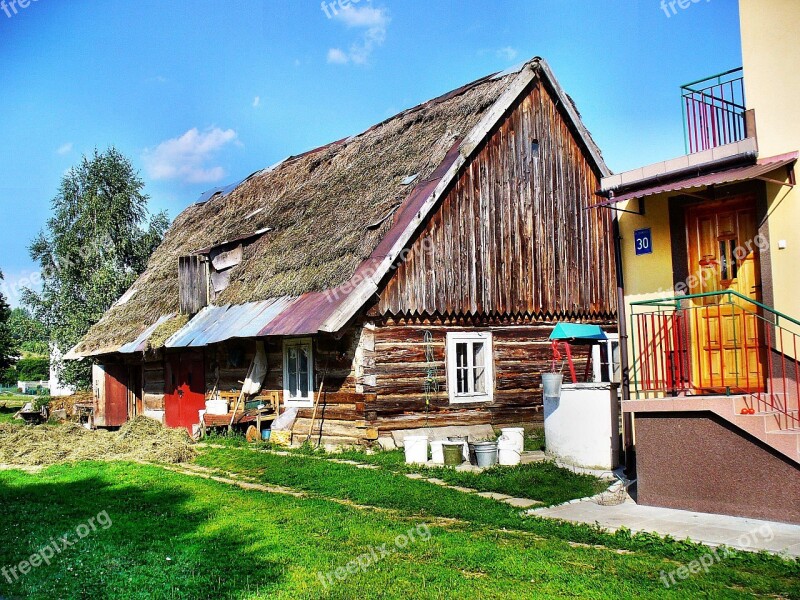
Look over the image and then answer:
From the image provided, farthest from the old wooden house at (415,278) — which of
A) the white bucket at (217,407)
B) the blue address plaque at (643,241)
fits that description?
the blue address plaque at (643,241)

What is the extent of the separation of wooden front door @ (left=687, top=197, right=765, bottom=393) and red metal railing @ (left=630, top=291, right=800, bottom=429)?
13 mm

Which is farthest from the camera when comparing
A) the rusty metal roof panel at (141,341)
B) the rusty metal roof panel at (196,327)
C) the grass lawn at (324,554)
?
the rusty metal roof panel at (141,341)

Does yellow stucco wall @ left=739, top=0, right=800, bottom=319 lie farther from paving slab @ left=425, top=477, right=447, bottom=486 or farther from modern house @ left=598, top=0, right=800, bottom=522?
paving slab @ left=425, top=477, right=447, bottom=486

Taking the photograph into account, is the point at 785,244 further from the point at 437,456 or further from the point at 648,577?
the point at 437,456

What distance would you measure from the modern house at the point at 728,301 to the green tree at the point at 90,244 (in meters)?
28.9

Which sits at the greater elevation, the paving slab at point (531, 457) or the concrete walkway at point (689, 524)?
the paving slab at point (531, 457)

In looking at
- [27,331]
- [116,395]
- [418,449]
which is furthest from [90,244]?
[418,449]

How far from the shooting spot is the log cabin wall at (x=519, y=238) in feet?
54.2

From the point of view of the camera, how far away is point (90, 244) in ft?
118

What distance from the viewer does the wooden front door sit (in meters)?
9.95

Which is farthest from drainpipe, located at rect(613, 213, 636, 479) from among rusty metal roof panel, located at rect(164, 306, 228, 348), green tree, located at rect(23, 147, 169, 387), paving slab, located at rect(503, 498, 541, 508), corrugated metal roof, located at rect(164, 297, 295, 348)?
green tree, located at rect(23, 147, 169, 387)

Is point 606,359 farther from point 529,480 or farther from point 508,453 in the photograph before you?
point 529,480

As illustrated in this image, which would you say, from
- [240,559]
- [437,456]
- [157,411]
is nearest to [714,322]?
[437,456]

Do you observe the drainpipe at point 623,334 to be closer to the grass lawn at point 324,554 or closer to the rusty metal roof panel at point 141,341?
the grass lawn at point 324,554
